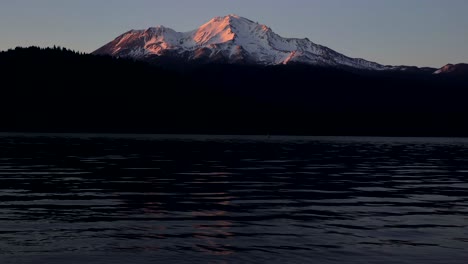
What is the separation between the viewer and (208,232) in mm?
26281

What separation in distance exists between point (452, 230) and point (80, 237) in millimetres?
12893

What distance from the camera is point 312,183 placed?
4844cm

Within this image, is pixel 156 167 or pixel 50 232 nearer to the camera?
pixel 50 232

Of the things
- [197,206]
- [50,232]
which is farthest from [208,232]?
[197,206]

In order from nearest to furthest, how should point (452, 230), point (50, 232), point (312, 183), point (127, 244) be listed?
point (127, 244), point (50, 232), point (452, 230), point (312, 183)

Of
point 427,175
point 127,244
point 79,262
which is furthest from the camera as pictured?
point 427,175

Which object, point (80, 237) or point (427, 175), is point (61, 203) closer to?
point (80, 237)

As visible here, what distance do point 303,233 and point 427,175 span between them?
3396cm

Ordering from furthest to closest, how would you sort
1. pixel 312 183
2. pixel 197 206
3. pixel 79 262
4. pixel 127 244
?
pixel 312 183, pixel 197 206, pixel 127 244, pixel 79 262

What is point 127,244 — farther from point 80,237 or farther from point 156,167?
point 156,167

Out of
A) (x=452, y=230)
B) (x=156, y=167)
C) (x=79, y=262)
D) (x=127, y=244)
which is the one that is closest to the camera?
(x=79, y=262)

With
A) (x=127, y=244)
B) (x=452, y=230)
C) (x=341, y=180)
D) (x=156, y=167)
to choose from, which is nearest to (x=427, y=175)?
(x=341, y=180)

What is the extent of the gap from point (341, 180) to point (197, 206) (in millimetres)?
18955

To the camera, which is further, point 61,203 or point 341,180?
point 341,180
